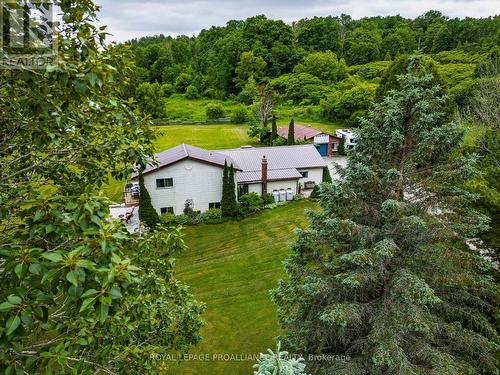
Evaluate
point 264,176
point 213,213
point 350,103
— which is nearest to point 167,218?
point 213,213

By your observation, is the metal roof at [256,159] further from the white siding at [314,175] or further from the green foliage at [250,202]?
the green foliage at [250,202]

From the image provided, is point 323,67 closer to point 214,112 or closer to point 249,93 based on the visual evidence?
point 249,93

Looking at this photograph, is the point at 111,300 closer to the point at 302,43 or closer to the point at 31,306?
the point at 31,306

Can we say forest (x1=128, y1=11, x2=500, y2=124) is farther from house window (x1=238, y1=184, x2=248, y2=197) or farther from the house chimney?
house window (x1=238, y1=184, x2=248, y2=197)

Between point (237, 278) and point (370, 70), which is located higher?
point (370, 70)

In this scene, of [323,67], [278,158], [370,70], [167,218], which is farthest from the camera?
[370,70]

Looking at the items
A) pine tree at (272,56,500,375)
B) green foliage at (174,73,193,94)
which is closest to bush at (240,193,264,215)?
pine tree at (272,56,500,375)

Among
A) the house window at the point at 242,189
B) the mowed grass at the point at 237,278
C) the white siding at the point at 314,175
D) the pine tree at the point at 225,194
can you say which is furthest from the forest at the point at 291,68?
the mowed grass at the point at 237,278

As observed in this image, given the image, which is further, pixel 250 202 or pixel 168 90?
pixel 168 90
